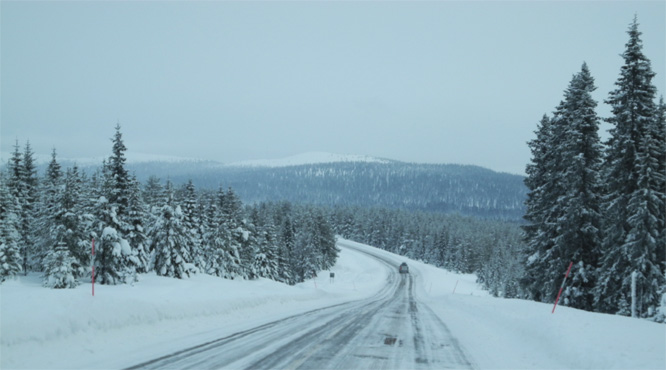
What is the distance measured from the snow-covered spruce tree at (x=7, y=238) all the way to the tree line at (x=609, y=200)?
3909cm

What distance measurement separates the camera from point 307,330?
44.1ft

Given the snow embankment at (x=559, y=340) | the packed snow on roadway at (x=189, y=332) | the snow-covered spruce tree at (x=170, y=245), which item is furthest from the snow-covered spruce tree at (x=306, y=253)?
the snow embankment at (x=559, y=340)

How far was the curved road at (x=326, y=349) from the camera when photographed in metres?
8.83

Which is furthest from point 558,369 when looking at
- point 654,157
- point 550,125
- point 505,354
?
point 550,125

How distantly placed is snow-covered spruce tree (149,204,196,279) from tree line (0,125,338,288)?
8 centimetres

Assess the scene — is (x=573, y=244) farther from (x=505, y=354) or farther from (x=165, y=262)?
(x=165, y=262)

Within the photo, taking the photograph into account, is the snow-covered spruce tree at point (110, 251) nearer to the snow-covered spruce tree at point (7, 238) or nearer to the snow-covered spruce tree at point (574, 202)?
the snow-covered spruce tree at point (7, 238)

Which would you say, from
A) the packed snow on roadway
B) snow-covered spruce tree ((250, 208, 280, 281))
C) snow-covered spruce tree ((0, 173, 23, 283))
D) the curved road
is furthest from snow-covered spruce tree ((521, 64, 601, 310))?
snow-covered spruce tree ((0, 173, 23, 283))

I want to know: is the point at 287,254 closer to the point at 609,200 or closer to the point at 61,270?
the point at 61,270

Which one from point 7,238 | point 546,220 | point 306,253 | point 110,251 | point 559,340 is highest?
point 546,220

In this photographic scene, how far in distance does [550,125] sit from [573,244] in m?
9.19

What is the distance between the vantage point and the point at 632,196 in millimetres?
20281

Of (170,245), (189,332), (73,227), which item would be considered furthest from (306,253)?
(189,332)

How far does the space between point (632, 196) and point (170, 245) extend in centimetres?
3262
